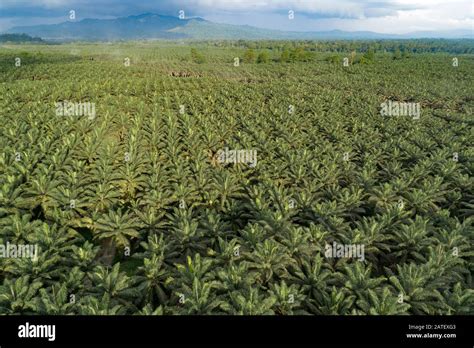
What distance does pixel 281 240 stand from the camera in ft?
77.6

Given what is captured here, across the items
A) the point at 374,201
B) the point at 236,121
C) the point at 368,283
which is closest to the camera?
A: the point at 368,283

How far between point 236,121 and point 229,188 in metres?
24.0

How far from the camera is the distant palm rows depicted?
19125 millimetres

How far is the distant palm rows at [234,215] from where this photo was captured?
1912cm

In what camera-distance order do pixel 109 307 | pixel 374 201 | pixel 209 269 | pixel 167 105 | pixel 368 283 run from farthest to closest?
1. pixel 167 105
2. pixel 374 201
3. pixel 209 269
4. pixel 368 283
5. pixel 109 307

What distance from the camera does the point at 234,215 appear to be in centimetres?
2872
